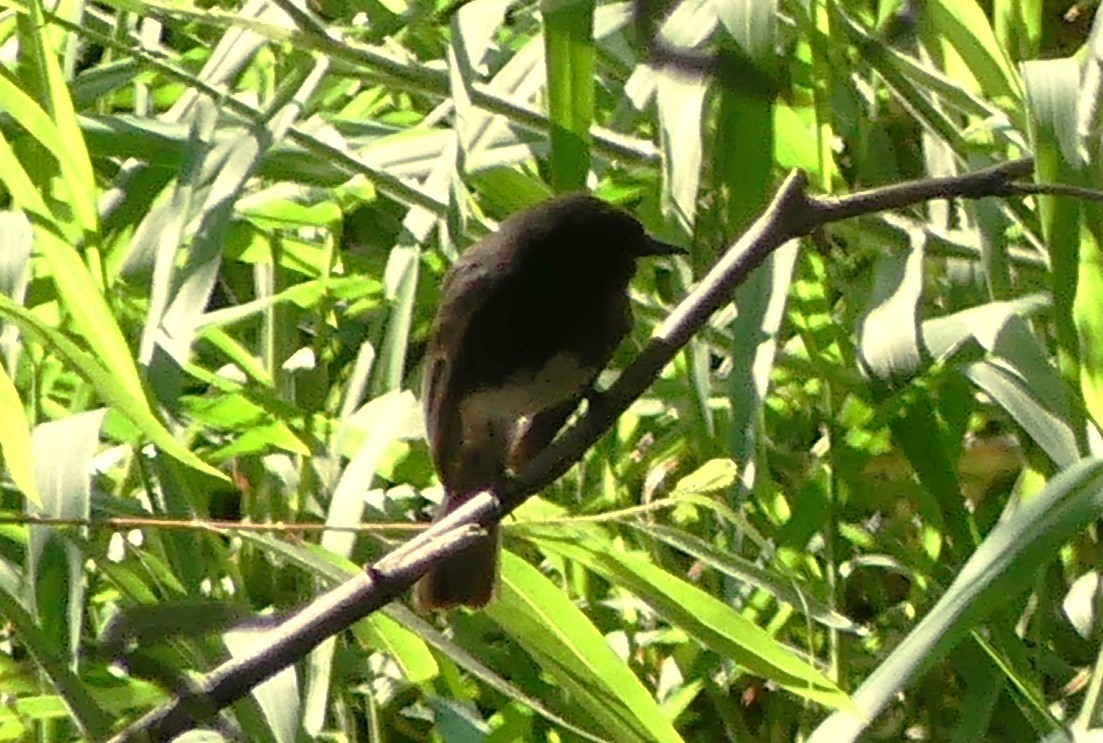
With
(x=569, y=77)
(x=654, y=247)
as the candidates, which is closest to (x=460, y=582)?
(x=654, y=247)

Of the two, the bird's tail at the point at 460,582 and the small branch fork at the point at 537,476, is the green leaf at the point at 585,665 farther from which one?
the bird's tail at the point at 460,582

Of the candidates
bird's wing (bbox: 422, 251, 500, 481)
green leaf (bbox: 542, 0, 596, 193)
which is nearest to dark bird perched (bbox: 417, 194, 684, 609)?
bird's wing (bbox: 422, 251, 500, 481)

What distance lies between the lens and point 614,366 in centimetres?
185

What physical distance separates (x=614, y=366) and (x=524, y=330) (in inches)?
4.3

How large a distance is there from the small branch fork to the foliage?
2.0 inches

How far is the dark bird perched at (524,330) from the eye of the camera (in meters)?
1.73

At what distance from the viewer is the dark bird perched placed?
173 centimetres

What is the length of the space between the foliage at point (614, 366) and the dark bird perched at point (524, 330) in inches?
1.9

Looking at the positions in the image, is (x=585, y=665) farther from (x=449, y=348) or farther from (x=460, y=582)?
(x=449, y=348)

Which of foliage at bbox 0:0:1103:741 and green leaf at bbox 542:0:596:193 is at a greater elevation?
green leaf at bbox 542:0:596:193

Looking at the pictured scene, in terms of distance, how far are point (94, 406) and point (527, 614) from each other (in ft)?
2.03

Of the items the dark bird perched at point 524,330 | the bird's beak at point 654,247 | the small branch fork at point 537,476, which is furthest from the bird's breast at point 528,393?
the small branch fork at point 537,476

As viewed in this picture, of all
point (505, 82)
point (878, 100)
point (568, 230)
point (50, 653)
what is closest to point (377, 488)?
point (568, 230)

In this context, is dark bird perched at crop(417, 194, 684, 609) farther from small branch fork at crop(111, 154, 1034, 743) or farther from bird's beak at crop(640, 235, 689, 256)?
small branch fork at crop(111, 154, 1034, 743)
